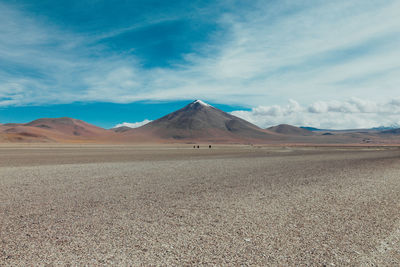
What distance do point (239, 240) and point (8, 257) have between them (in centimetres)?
491

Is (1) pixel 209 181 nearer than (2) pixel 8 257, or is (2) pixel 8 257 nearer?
(2) pixel 8 257

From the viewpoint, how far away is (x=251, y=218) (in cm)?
817

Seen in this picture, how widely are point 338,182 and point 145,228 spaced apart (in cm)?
1175

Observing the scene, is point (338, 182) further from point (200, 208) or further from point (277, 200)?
point (200, 208)

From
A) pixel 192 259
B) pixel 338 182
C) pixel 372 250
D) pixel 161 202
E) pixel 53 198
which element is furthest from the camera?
pixel 338 182

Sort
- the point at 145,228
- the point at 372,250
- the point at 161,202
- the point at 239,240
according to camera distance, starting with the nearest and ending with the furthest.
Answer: the point at 372,250 → the point at 239,240 → the point at 145,228 → the point at 161,202

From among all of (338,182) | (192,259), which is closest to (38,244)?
(192,259)

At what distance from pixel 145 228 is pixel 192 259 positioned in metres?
2.23

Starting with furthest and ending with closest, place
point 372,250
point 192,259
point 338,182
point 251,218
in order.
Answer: point 338,182
point 251,218
point 372,250
point 192,259

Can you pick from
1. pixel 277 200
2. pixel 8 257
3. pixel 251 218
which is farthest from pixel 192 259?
pixel 277 200

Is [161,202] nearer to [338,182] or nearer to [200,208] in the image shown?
[200,208]

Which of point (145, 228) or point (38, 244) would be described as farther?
point (145, 228)

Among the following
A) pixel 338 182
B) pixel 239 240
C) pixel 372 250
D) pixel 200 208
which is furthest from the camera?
pixel 338 182

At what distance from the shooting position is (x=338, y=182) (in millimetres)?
14844
